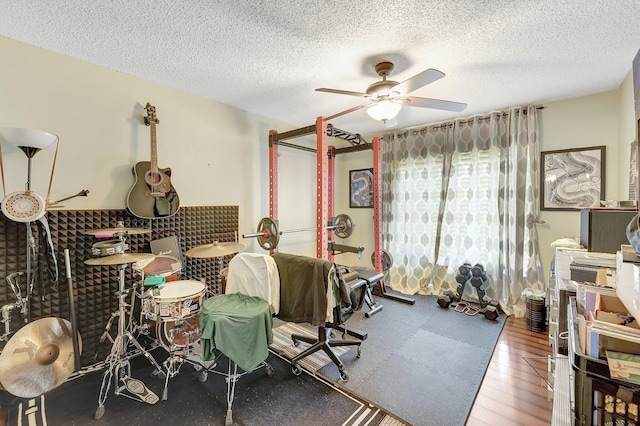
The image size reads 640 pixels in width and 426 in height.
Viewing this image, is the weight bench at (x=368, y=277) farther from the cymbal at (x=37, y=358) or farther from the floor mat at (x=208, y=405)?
the cymbal at (x=37, y=358)

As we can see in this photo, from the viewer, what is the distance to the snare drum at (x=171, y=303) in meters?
1.80

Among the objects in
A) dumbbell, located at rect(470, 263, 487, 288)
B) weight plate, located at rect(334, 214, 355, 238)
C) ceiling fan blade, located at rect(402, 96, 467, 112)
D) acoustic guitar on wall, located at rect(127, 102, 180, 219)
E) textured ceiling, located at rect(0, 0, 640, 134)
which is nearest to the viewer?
textured ceiling, located at rect(0, 0, 640, 134)

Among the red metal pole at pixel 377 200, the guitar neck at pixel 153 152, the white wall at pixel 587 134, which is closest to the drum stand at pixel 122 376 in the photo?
the guitar neck at pixel 153 152

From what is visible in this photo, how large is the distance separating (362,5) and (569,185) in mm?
3066

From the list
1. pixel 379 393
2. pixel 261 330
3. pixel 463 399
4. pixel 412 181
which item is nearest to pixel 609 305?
pixel 463 399

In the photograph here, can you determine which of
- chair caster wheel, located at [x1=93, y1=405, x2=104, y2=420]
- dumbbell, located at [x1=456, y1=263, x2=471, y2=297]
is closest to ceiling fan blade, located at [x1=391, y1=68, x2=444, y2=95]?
dumbbell, located at [x1=456, y1=263, x2=471, y2=297]

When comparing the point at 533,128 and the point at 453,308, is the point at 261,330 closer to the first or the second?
the point at 453,308

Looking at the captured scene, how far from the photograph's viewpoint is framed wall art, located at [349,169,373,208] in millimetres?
4535

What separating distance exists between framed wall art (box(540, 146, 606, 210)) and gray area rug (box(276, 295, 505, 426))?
60.9 inches

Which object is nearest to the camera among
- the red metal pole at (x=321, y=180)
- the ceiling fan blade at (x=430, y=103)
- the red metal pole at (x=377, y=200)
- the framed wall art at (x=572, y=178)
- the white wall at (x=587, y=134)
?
the ceiling fan blade at (x=430, y=103)

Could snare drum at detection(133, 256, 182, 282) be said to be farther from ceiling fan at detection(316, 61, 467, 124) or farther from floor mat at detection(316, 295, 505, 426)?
ceiling fan at detection(316, 61, 467, 124)

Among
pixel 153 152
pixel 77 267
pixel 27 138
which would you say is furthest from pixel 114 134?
pixel 77 267

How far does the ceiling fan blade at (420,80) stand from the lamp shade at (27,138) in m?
2.57

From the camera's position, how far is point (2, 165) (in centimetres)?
185
